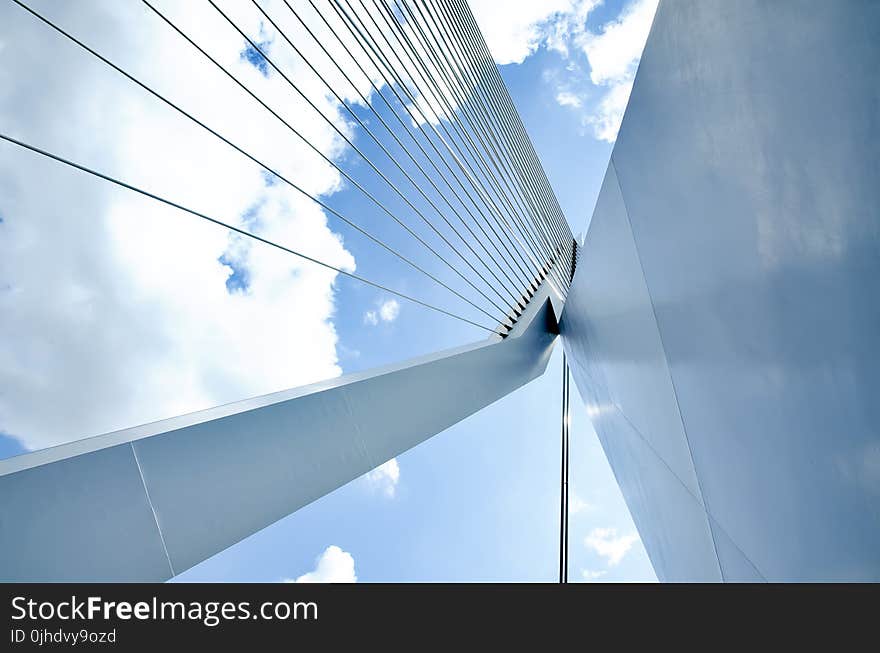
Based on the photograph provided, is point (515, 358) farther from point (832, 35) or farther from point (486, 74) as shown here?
point (832, 35)

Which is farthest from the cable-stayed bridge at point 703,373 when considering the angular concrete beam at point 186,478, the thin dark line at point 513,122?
the thin dark line at point 513,122

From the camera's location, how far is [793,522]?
139cm

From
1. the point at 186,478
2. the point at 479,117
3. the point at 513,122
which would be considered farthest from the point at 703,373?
the point at 513,122

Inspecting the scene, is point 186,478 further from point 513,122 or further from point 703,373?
point 513,122

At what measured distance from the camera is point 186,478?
71.2 inches

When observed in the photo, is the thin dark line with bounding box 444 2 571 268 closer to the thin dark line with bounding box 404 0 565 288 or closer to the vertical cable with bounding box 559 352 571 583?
the thin dark line with bounding box 404 0 565 288

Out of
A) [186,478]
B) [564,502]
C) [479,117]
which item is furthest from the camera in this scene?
[479,117]

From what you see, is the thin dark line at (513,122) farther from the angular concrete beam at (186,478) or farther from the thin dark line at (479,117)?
the angular concrete beam at (186,478)

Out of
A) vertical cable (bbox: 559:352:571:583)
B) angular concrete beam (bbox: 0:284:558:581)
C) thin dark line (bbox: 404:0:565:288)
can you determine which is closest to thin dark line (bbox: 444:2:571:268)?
thin dark line (bbox: 404:0:565:288)

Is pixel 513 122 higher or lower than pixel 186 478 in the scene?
higher

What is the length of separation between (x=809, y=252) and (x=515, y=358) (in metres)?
5.37
